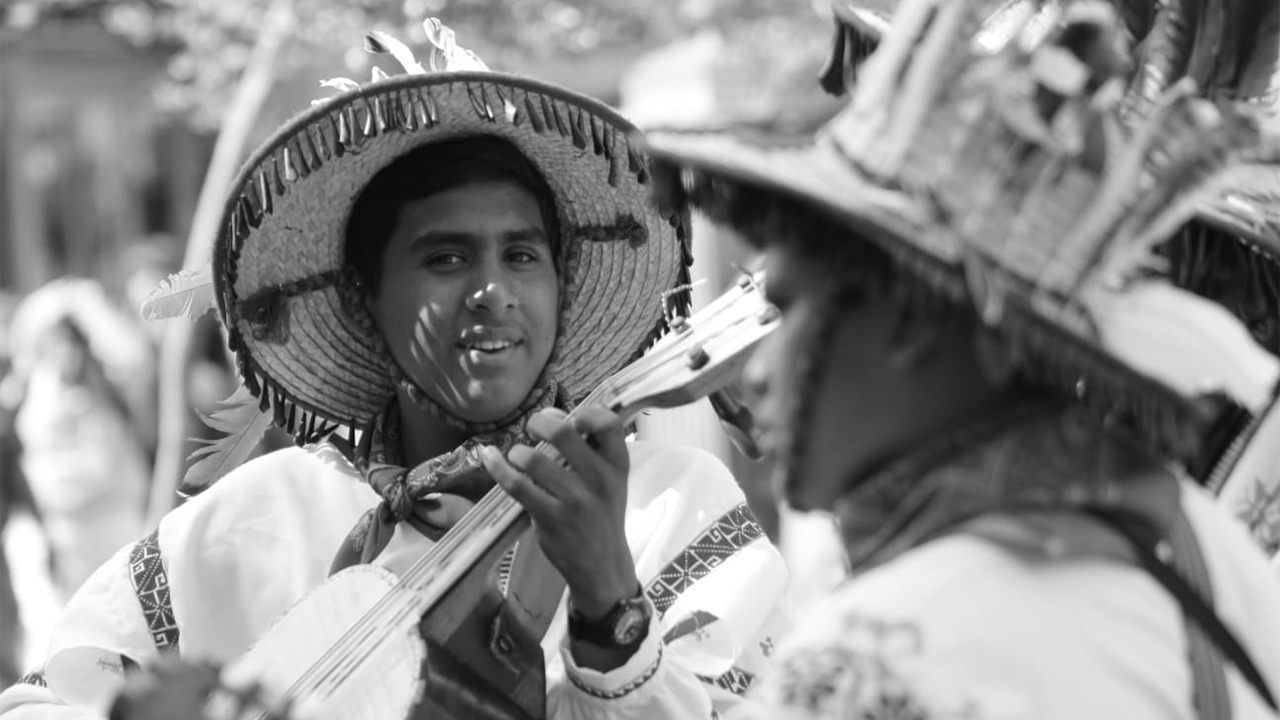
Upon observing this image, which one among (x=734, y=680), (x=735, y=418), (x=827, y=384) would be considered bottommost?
(x=734, y=680)

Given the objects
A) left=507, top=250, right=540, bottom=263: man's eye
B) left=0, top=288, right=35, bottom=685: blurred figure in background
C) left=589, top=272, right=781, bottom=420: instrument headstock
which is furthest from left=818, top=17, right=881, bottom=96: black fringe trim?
left=0, top=288, right=35, bottom=685: blurred figure in background

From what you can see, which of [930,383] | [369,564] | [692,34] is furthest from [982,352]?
[692,34]

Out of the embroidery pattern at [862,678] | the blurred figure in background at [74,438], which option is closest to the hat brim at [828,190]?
the embroidery pattern at [862,678]

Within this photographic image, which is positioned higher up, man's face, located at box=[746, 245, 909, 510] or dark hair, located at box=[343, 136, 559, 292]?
man's face, located at box=[746, 245, 909, 510]

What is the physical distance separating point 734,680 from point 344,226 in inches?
42.2

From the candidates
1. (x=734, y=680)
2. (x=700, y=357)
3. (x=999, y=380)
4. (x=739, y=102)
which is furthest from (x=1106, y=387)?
(x=739, y=102)

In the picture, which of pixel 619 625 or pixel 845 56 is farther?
pixel 845 56

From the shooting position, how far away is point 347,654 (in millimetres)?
3334

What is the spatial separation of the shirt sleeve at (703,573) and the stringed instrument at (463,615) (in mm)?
136

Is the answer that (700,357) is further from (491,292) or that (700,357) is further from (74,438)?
(74,438)

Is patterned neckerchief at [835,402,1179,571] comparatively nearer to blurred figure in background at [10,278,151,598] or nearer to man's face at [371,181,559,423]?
man's face at [371,181,559,423]

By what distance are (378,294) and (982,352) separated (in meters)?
1.88

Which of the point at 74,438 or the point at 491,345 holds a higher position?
the point at 491,345

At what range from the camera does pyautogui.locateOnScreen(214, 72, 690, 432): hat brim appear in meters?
3.80
